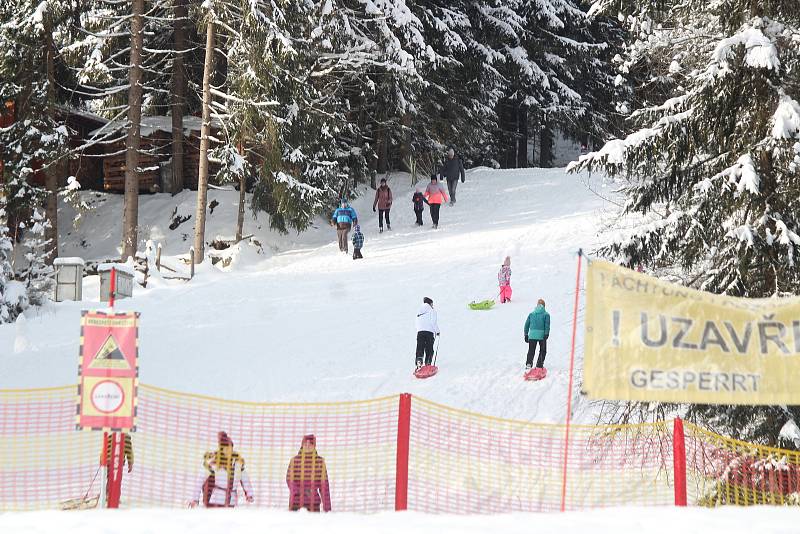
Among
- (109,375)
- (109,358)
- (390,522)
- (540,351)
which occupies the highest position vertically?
(540,351)

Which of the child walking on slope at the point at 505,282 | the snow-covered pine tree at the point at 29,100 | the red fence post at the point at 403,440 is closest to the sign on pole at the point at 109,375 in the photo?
the red fence post at the point at 403,440

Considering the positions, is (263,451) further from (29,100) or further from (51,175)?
(29,100)

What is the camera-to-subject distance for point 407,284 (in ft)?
72.0

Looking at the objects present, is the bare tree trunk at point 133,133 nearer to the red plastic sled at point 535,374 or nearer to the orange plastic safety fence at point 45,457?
the orange plastic safety fence at point 45,457

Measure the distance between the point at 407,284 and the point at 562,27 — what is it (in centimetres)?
2036

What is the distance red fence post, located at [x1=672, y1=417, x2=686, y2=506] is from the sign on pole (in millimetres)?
4684

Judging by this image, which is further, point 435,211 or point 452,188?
point 452,188

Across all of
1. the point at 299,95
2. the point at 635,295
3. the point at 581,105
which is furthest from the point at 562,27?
the point at 635,295

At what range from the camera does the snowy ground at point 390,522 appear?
24.5 ft

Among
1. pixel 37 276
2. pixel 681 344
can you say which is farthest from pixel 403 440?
pixel 37 276

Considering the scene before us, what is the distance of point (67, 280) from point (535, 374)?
10.9 meters

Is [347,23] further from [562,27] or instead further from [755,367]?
[755,367]

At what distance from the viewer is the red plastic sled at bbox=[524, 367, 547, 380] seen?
50.2 feet

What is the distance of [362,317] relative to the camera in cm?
1945
